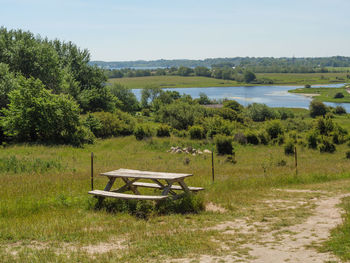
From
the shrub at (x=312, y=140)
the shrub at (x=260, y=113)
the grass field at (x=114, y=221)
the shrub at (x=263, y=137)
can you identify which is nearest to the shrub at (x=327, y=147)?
the shrub at (x=312, y=140)

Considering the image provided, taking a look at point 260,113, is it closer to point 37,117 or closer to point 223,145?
point 223,145

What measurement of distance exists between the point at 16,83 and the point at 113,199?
2800cm

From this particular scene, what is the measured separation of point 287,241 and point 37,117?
27089 millimetres

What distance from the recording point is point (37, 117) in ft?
99.6

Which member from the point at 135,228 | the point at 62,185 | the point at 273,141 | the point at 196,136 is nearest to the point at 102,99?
the point at 196,136

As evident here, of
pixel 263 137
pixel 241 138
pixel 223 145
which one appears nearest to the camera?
pixel 223 145

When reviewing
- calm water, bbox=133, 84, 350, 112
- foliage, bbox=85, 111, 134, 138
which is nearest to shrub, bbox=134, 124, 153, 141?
foliage, bbox=85, 111, 134, 138

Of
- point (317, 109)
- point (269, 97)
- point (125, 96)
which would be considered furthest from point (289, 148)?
point (269, 97)

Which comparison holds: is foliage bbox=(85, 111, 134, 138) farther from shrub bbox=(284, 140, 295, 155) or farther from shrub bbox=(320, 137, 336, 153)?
shrub bbox=(320, 137, 336, 153)

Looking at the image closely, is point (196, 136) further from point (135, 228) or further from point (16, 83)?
point (135, 228)

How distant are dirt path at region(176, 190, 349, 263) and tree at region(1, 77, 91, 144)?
82.3ft

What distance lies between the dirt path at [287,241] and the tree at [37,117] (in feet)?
82.3

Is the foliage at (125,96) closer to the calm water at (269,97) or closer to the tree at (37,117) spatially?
the calm water at (269,97)

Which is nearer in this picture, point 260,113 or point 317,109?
point 260,113
